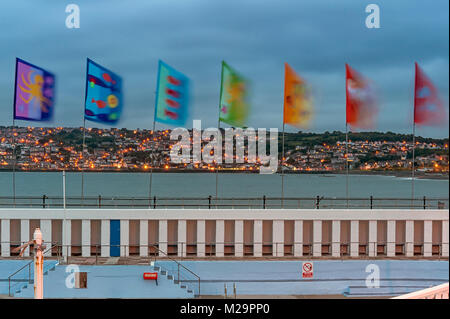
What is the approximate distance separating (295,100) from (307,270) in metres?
5.87

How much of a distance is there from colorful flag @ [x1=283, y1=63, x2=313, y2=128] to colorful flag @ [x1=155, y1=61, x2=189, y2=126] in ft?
11.2

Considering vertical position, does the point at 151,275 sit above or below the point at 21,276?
above

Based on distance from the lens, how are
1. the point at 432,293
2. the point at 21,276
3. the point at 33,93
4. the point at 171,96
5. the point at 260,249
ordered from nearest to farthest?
the point at 432,293
the point at 21,276
the point at 260,249
the point at 33,93
the point at 171,96

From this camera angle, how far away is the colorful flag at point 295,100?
15.6 m

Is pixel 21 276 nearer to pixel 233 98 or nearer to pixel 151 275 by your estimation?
pixel 151 275

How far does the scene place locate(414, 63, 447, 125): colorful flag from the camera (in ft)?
49.8

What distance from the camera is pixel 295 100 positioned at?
617 inches

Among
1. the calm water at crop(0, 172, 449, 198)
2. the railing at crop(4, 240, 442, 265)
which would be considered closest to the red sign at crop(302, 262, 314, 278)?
the railing at crop(4, 240, 442, 265)

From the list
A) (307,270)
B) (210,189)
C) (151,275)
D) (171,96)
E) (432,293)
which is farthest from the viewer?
(210,189)

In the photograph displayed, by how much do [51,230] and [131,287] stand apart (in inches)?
134

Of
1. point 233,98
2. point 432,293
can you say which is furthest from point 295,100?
point 432,293

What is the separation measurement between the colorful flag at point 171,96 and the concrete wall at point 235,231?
11.1ft

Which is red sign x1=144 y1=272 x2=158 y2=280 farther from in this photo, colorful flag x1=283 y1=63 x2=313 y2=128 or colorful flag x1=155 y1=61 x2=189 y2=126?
colorful flag x1=283 y1=63 x2=313 y2=128
